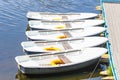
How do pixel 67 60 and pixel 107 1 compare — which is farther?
pixel 107 1

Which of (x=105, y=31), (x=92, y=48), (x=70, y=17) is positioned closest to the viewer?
(x=92, y=48)

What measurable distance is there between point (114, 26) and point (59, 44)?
5509 mm

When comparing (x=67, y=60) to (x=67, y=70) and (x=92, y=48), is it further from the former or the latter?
(x=92, y=48)

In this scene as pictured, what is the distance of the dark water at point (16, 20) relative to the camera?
21766mm

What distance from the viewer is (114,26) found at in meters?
25.2

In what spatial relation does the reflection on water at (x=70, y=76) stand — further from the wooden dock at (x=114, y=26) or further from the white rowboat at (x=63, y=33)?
the white rowboat at (x=63, y=33)

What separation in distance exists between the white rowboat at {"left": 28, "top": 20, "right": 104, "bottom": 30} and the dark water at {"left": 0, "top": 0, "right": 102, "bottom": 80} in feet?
5.46

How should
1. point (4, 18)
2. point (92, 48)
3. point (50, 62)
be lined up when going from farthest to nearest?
point (4, 18)
point (92, 48)
point (50, 62)

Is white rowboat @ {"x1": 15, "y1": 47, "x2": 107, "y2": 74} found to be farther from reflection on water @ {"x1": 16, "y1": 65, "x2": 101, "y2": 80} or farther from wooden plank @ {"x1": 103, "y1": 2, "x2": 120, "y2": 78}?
wooden plank @ {"x1": 103, "y1": 2, "x2": 120, "y2": 78}

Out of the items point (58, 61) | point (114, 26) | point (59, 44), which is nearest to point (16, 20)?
point (59, 44)

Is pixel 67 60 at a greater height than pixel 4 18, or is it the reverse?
pixel 4 18

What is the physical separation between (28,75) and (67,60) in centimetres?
285

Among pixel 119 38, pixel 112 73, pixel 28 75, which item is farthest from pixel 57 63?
pixel 119 38

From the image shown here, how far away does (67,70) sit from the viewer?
65.9 ft
